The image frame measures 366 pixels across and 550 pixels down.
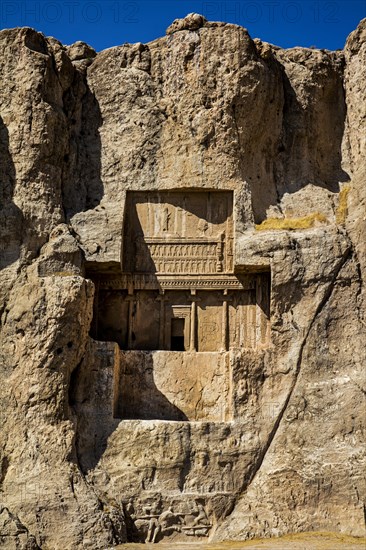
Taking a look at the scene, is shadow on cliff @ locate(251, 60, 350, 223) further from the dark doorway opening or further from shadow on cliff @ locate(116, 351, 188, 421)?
shadow on cliff @ locate(116, 351, 188, 421)

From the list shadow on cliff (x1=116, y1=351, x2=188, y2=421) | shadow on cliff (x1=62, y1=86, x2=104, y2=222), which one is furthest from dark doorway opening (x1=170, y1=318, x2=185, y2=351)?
shadow on cliff (x1=62, y1=86, x2=104, y2=222)

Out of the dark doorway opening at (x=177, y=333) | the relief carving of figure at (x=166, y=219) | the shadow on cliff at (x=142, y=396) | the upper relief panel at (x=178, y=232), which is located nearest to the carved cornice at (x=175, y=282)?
the upper relief panel at (x=178, y=232)

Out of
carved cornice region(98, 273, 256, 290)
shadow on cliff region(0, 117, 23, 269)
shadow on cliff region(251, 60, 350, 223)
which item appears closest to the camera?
shadow on cliff region(0, 117, 23, 269)

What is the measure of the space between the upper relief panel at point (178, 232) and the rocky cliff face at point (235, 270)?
0.43 metres

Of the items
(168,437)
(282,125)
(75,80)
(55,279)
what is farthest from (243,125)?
(168,437)

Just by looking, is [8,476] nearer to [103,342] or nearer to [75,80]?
[103,342]

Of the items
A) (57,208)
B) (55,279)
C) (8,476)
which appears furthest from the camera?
(57,208)

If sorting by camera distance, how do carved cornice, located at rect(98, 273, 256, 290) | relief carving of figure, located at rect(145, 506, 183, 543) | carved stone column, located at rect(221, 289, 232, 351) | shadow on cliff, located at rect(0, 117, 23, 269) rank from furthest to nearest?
carved cornice, located at rect(98, 273, 256, 290) → carved stone column, located at rect(221, 289, 232, 351) → shadow on cliff, located at rect(0, 117, 23, 269) → relief carving of figure, located at rect(145, 506, 183, 543)

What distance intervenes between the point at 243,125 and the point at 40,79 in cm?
500

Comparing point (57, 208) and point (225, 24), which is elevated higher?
point (225, 24)

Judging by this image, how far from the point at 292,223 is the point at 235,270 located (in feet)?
5.95

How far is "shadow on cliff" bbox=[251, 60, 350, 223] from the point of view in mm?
22203

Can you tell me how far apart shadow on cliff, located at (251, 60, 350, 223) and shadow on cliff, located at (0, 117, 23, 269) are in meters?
6.31

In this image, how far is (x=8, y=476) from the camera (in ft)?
58.9
